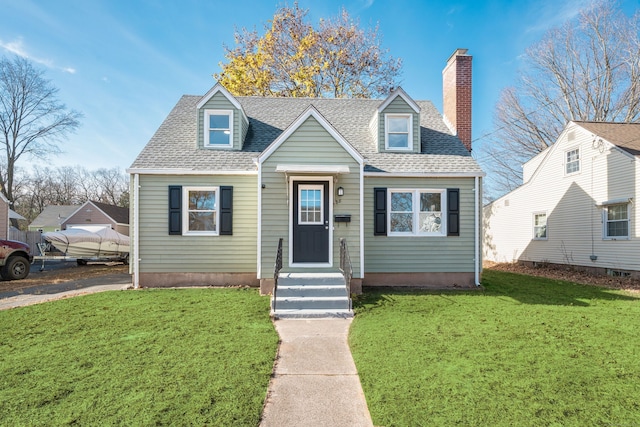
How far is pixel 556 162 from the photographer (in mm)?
14648

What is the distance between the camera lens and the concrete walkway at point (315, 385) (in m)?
3.20


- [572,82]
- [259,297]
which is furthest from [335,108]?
[572,82]

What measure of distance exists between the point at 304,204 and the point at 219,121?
3.76 meters

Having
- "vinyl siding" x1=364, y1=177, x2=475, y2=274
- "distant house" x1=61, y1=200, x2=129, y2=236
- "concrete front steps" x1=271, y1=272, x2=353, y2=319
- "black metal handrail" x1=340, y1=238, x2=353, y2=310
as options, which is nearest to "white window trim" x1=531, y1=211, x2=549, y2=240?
"vinyl siding" x1=364, y1=177, x2=475, y2=274

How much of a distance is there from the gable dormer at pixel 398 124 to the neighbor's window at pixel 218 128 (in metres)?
4.32

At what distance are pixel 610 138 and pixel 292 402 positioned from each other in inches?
577

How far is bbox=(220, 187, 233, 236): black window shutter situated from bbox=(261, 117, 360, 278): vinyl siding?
4.59ft

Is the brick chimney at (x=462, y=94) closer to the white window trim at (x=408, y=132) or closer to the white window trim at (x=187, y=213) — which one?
the white window trim at (x=408, y=132)

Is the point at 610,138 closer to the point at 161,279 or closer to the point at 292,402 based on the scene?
the point at 292,402

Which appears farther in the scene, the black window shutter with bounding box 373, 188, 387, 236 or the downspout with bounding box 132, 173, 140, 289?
the black window shutter with bounding box 373, 188, 387, 236

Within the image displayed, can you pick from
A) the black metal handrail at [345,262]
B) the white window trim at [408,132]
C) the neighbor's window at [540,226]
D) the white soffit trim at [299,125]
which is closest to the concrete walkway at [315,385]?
the black metal handrail at [345,262]

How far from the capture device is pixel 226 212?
9180 millimetres

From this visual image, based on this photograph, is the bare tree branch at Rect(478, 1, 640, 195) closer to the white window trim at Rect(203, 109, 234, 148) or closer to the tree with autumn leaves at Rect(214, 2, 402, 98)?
the tree with autumn leaves at Rect(214, 2, 402, 98)

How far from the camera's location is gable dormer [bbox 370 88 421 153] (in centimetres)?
992
